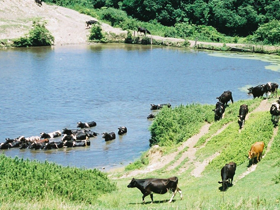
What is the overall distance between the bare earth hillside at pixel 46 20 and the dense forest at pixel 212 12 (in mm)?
12144

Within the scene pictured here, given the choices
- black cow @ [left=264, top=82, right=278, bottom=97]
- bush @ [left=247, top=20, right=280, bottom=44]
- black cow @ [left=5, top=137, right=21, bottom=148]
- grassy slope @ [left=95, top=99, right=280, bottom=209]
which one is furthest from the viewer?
bush @ [left=247, top=20, right=280, bottom=44]

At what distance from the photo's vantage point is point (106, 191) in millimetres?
19656

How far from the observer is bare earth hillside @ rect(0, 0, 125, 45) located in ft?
252

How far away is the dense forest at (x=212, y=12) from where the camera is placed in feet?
292

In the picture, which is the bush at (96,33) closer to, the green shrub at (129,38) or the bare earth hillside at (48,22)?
the bare earth hillside at (48,22)

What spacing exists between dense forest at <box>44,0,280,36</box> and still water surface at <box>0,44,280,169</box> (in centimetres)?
1862

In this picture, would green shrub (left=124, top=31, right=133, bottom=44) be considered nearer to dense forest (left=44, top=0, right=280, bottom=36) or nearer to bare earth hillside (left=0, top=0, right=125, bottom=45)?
bare earth hillside (left=0, top=0, right=125, bottom=45)

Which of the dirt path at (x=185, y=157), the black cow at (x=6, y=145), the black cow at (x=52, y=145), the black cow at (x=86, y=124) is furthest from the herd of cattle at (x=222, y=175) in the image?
the black cow at (x=6, y=145)

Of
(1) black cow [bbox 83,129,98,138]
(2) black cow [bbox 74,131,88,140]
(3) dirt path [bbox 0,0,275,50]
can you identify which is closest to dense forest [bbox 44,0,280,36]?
(3) dirt path [bbox 0,0,275,50]

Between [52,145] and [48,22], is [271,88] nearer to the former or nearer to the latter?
[52,145]

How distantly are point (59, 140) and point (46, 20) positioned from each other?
173ft

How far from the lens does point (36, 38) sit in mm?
75688

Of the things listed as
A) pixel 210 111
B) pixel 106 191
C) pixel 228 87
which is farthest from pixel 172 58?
pixel 106 191

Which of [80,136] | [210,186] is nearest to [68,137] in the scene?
[80,136]
